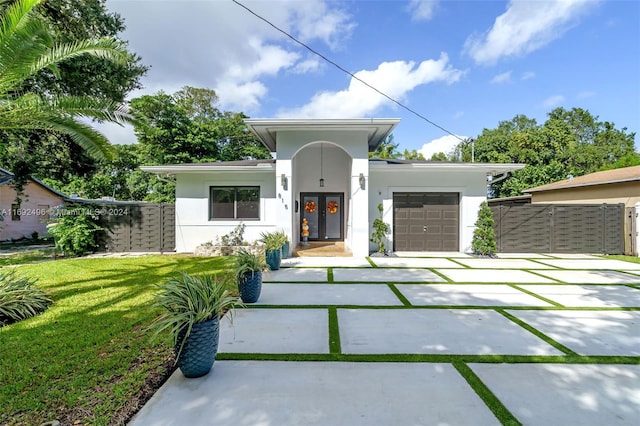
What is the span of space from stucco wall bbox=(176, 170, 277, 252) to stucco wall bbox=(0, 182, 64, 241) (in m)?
10.7

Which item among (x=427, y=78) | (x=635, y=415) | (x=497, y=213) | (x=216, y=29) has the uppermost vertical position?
(x=427, y=78)

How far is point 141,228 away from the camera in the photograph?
35.3 ft

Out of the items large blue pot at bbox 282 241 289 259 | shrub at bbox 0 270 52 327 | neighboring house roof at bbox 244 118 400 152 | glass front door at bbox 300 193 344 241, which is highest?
neighboring house roof at bbox 244 118 400 152

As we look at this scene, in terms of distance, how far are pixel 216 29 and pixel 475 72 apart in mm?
12901

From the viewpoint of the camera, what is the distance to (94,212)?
10508 mm

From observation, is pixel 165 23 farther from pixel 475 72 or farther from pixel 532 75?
pixel 532 75

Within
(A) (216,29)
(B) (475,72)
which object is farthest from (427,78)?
(A) (216,29)

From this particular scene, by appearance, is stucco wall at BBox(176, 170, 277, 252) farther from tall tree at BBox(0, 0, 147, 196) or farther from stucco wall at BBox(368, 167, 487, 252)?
stucco wall at BBox(368, 167, 487, 252)

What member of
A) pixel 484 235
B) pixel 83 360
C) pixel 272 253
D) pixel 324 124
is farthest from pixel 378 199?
pixel 83 360

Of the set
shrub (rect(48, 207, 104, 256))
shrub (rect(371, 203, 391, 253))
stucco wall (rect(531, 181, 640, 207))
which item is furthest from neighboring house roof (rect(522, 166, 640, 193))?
shrub (rect(48, 207, 104, 256))

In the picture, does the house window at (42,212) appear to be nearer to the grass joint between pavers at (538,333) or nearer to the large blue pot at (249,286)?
the large blue pot at (249,286)

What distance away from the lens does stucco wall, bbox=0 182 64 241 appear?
1564 centimetres

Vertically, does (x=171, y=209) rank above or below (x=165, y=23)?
below

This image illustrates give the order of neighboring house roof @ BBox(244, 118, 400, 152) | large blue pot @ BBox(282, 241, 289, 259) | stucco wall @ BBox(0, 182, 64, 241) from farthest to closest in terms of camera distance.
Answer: stucco wall @ BBox(0, 182, 64, 241)
large blue pot @ BBox(282, 241, 289, 259)
neighboring house roof @ BBox(244, 118, 400, 152)
